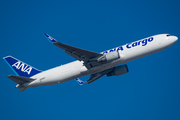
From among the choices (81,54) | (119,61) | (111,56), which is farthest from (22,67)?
(119,61)

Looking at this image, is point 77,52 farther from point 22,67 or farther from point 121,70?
point 22,67

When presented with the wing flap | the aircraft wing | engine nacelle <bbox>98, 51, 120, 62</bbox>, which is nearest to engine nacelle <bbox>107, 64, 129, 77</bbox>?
engine nacelle <bbox>98, 51, 120, 62</bbox>

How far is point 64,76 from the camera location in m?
31.9

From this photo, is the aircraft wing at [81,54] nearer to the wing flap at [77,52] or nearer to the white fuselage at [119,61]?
the wing flap at [77,52]

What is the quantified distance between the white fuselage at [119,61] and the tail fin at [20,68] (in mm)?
2635

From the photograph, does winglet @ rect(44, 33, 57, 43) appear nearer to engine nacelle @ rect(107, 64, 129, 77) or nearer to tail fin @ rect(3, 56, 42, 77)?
tail fin @ rect(3, 56, 42, 77)

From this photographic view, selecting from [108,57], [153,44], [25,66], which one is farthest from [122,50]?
[25,66]

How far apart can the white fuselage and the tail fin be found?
2.64 m

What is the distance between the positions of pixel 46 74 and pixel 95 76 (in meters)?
9.26

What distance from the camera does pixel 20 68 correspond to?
3547 cm

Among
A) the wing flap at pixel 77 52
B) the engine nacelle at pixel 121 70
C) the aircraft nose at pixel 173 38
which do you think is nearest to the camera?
the wing flap at pixel 77 52

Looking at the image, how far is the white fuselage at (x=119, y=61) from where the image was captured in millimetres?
31078

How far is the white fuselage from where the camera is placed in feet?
102

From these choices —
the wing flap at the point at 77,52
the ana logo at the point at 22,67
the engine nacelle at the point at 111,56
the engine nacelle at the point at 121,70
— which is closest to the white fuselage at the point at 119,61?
the engine nacelle at the point at 111,56
